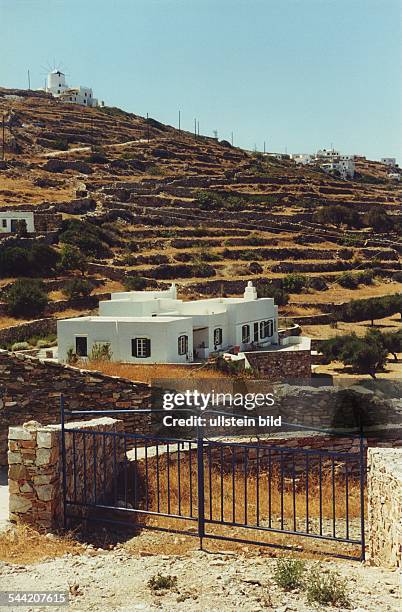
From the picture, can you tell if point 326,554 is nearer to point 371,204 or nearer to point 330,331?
point 330,331

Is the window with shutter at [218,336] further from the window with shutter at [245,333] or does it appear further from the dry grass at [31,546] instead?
the dry grass at [31,546]

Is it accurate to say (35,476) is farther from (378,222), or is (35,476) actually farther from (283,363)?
(378,222)

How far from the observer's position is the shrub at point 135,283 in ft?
144

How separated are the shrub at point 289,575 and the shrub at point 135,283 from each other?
3837 cm

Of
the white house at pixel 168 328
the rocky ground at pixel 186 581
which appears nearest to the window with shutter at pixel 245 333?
the white house at pixel 168 328

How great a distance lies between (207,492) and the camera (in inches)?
346

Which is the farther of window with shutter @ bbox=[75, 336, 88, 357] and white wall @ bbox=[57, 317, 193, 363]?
window with shutter @ bbox=[75, 336, 88, 357]

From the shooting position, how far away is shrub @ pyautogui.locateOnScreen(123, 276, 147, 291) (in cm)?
4400

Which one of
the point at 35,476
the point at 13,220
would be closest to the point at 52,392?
the point at 35,476

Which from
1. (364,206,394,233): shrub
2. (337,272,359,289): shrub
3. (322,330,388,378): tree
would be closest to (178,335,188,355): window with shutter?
(322,330,388,378): tree

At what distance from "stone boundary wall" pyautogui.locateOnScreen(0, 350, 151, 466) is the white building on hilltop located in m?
110

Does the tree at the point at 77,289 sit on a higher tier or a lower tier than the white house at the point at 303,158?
lower

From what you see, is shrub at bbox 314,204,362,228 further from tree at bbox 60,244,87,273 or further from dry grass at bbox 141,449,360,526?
dry grass at bbox 141,449,360,526

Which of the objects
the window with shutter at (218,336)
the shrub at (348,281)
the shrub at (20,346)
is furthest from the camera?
the shrub at (348,281)
